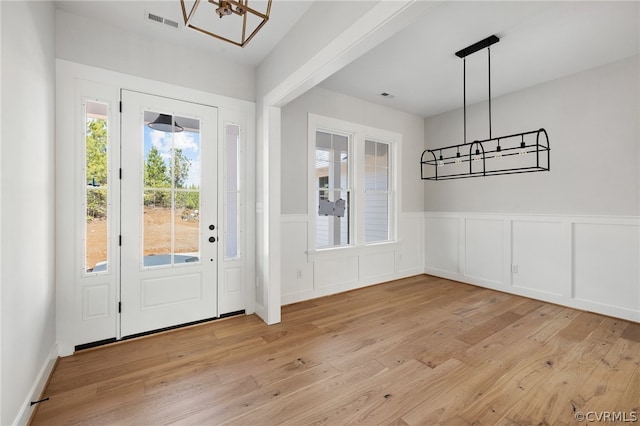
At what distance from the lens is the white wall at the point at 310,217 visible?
3.81 m

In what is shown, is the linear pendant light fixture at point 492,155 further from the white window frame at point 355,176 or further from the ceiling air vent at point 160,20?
the ceiling air vent at point 160,20

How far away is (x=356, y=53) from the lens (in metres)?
2.14

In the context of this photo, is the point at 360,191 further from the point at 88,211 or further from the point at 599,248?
the point at 88,211

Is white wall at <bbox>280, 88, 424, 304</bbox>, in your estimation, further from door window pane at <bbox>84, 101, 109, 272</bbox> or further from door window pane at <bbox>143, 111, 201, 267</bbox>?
door window pane at <bbox>84, 101, 109, 272</bbox>

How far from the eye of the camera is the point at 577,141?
3.66m

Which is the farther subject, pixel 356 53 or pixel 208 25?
pixel 208 25

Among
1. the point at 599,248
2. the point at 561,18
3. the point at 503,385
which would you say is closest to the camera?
the point at 503,385

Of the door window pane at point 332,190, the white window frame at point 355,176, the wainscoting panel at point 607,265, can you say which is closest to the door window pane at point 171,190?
the white window frame at point 355,176

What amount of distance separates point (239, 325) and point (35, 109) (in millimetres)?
2475

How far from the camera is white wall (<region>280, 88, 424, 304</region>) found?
12.5 ft

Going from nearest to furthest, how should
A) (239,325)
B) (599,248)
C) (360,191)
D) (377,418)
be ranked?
(377,418) < (239,325) < (599,248) < (360,191)

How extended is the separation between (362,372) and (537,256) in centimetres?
325

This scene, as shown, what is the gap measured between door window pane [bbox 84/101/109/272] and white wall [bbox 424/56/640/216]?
4.64m

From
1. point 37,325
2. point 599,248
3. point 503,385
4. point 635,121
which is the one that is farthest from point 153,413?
point 635,121
